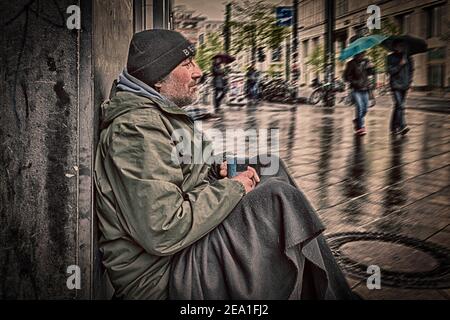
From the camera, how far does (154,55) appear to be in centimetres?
196

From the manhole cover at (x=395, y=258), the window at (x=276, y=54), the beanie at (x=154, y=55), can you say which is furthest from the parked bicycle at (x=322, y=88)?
the beanie at (x=154, y=55)

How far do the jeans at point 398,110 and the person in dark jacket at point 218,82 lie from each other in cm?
139

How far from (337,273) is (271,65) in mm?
1875

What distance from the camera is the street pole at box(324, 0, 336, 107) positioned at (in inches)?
132

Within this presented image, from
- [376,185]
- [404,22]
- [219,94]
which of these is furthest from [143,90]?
[376,185]

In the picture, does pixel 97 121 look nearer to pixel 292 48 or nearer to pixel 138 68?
pixel 138 68

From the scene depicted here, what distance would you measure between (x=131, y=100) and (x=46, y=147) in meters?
0.39

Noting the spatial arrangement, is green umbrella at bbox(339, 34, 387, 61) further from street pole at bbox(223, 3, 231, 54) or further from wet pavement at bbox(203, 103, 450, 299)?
street pole at bbox(223, 3, 231, 54)

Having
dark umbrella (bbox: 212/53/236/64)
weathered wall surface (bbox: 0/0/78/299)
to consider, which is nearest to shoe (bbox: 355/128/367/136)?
dark umbrella (bbox: 212/53/236/64)

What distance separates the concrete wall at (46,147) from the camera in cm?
188

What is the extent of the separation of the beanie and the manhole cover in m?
1.70

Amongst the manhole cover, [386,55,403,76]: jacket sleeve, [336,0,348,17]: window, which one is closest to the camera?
the manhole cover

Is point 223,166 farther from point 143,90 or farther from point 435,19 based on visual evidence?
point 435,19

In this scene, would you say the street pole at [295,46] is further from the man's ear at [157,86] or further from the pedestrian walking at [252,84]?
the man's ear at [157,86]
